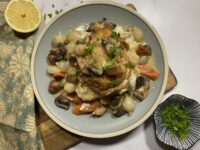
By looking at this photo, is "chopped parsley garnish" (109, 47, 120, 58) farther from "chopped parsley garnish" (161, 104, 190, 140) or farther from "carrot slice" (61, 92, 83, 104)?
"chopped parsley garnish" (161, 104, 190, 140)

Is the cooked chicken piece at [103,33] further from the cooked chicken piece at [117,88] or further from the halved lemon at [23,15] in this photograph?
the halved lemon at [23,15]

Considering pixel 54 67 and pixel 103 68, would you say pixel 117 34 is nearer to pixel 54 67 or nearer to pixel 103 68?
pixel 103 68

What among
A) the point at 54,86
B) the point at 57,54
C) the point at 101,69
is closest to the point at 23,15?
the point at 57,54

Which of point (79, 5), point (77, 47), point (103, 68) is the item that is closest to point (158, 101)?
point (103, 68)

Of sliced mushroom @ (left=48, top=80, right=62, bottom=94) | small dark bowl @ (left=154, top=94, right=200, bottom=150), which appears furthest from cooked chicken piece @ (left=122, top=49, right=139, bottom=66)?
sliced mushroom @ (left=48, top=80, right=62, bottom=94)

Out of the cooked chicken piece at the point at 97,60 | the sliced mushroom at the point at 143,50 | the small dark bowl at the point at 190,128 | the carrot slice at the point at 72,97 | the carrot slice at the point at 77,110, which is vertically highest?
the sliced mushroom at the point at 143,50

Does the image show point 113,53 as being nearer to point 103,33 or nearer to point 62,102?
point 103,33

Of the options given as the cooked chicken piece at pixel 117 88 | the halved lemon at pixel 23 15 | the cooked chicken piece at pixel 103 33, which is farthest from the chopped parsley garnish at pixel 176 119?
the halved lemon at pixel 23 15
